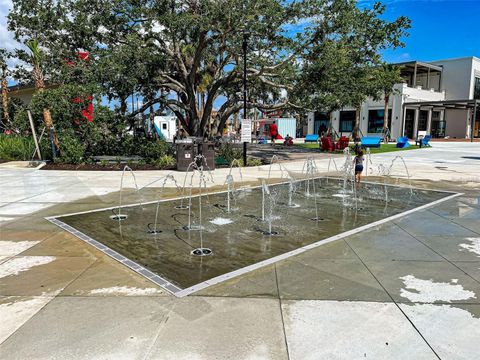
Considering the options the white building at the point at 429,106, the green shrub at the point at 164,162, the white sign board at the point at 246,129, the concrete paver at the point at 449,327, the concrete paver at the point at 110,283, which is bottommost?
the concrete paver at the point at 110,283

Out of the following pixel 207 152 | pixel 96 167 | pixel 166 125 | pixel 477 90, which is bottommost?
pixel 96 167

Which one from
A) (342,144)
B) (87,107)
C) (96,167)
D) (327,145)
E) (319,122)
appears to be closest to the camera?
(96,167)

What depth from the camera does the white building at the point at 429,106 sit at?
4544cm

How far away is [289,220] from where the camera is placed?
7.01 meters

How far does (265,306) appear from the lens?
3.55 meters

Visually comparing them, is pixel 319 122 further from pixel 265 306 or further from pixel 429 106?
pixel 265 306

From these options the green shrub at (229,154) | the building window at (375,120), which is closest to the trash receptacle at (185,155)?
the green shrub at (229,154)

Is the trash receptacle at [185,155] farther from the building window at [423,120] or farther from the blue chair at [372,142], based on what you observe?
the building window at [423,120]

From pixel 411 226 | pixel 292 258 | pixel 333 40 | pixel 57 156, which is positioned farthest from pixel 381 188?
pixel 57 156

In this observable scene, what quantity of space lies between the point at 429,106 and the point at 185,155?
44.5m

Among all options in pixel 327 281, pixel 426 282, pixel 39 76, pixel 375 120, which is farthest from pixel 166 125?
pixel 426 282

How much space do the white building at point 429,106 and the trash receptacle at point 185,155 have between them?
37722mm

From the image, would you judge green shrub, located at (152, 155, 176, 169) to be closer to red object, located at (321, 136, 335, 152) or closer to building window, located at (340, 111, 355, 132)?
red object, located at (321, 136, 335, 152)

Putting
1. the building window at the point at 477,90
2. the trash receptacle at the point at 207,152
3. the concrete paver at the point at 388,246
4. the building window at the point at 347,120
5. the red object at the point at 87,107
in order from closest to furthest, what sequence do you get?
the concrete paver at the point at 388,246 → the trash receptacle at the point at 207,152 → the red object at the point at 87,107 → the building window at the point at 347,120 → the building window at the point at 477,90
